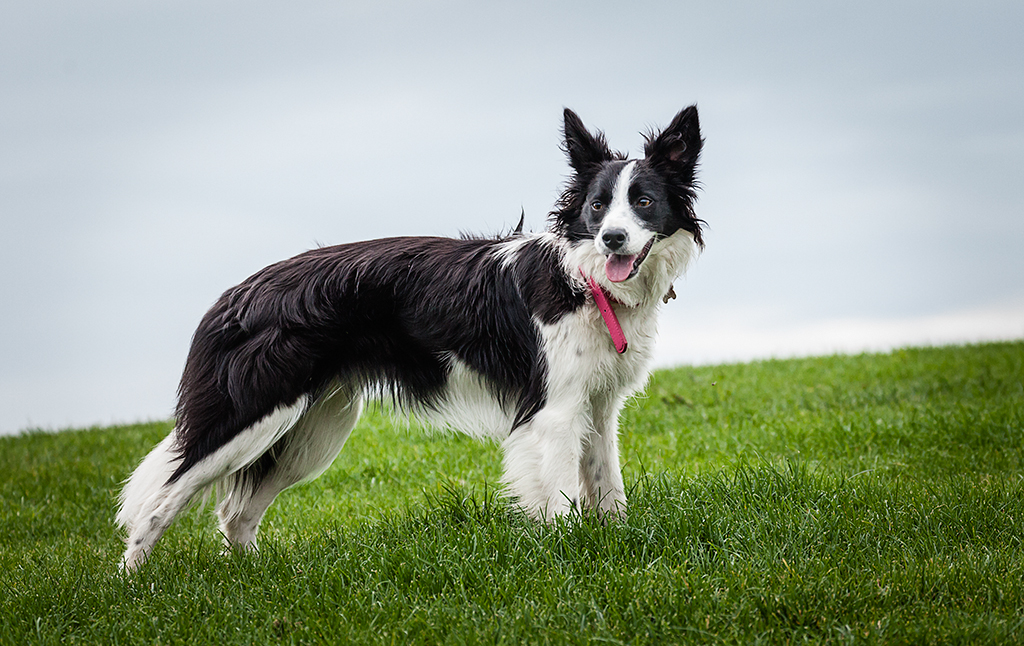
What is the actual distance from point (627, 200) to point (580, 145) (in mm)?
498

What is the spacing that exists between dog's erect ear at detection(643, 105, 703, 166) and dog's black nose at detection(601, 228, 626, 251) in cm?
64

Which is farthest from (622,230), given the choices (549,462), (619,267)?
(549,462)

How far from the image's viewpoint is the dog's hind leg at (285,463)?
17.4 feet

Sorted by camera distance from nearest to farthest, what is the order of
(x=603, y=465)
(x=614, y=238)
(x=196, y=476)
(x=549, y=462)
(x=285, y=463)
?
(x=614, y=238) < (x=549, y=462) < (x=196, y=476) < (x=603, y=465) < (x=285, y=463)

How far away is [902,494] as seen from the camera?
215 inches

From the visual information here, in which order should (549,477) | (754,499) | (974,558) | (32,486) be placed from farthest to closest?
(32,486) < (754,499) < (549,477) < (974,558)

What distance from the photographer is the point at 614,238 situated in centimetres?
431

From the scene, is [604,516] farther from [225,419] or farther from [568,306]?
[225,419]

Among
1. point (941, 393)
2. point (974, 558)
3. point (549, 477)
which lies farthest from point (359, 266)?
point (941, 393)

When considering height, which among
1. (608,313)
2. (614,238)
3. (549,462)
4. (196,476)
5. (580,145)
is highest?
(580,145)

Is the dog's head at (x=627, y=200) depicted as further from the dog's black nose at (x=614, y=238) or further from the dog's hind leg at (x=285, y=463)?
the dog's hind leg at (x=285, y=463)

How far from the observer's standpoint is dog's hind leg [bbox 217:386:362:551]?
531 cm

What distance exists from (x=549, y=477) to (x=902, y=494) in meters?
2.44

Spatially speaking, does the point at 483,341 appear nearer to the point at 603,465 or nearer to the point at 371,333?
the point at 371,333
